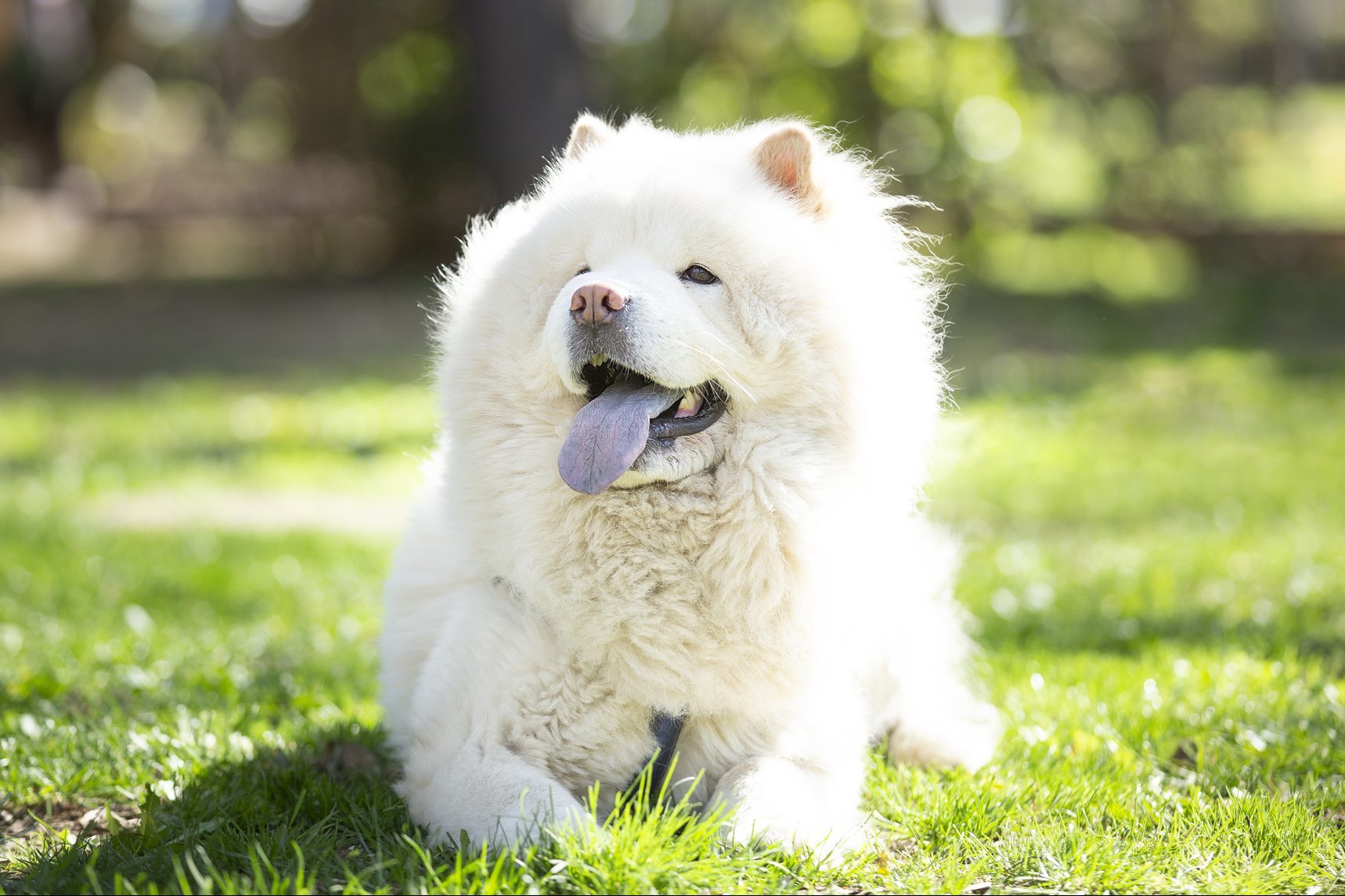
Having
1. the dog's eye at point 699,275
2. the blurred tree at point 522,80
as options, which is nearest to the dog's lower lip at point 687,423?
the dog's eye at point 699,275

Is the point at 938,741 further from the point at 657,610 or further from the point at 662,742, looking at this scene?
the point at 657,610

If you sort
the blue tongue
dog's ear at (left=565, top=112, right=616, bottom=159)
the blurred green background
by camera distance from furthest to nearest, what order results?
Result: 1. the blurred green background
2. dog's ear at (left=565, top=112, right=616, bottom=159)
3. the blue tongue

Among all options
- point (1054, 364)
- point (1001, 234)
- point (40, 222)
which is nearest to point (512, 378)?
point (1054, 364)

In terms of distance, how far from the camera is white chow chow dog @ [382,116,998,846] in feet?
9.33

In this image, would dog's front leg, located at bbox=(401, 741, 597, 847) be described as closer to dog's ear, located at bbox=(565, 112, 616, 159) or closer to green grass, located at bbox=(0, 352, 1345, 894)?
green grass, located at bbox=(0, 352, 1345, 894)

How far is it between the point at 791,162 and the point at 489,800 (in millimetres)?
1688

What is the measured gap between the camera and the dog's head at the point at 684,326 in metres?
2.80

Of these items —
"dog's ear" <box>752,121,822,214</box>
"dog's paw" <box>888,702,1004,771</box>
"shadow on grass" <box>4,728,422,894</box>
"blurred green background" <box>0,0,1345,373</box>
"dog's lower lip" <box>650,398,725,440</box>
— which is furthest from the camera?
"blurred green background" <box>0,0,1345,373</box>

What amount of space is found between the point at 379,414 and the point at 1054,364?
20.0 ft

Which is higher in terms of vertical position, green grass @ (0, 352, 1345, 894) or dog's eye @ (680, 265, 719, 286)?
dog's eye @ (680, 265, 719, 286)

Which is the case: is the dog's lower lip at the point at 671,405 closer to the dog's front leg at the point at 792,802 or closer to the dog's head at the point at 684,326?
the dog's head at the point at 684,326

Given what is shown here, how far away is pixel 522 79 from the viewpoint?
547 inches

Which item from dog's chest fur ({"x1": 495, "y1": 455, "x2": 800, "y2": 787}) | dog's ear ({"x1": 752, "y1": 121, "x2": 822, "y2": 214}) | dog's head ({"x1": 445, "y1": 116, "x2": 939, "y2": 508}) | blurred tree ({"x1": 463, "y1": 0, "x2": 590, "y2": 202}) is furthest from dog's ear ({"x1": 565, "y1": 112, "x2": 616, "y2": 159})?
blurred tree ({"x1": 463, "y1": 0, "x2": 590, "y2": 202})

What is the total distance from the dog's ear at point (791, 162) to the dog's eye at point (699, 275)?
34 centimetres
